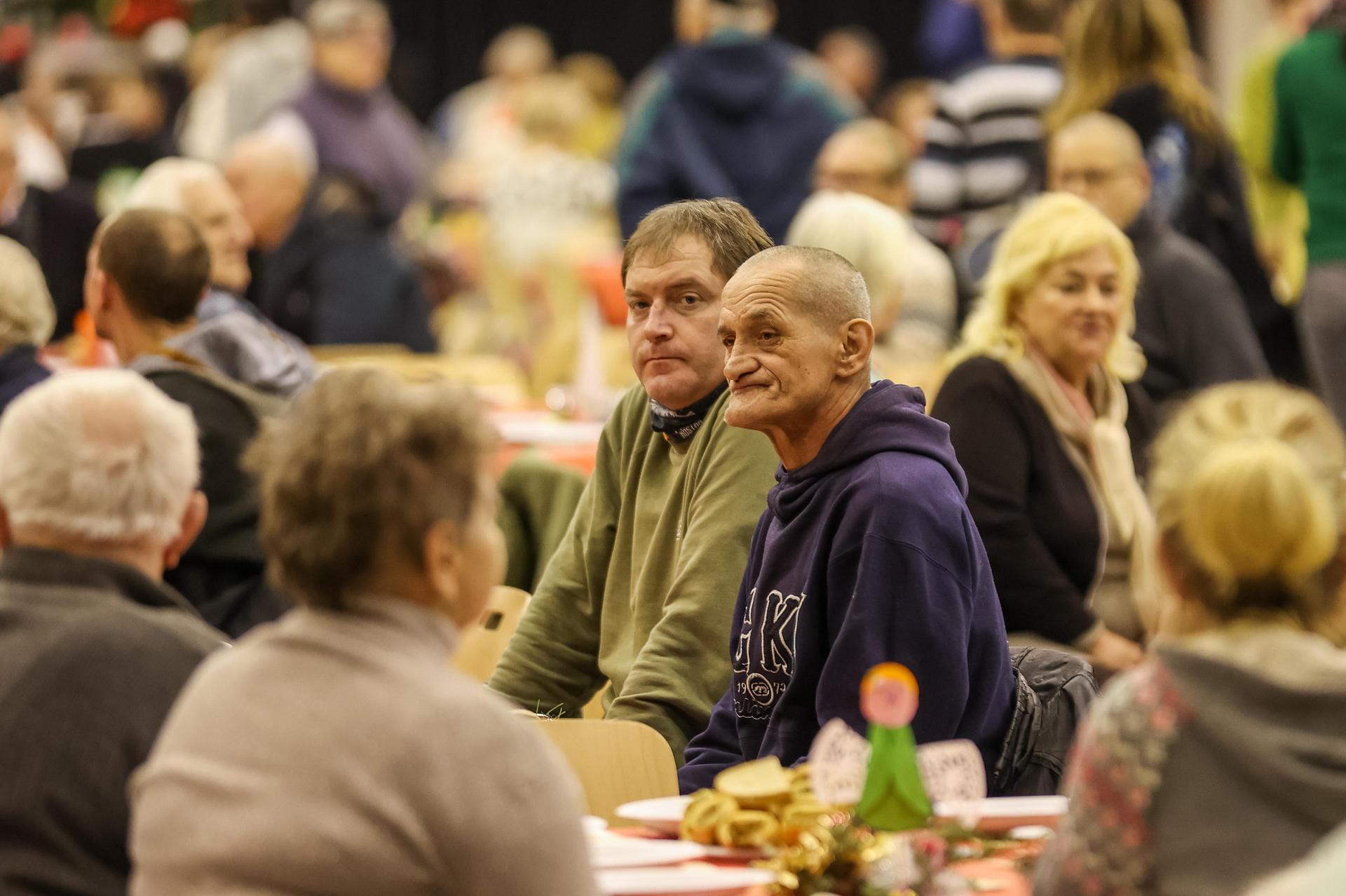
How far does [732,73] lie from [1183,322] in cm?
269

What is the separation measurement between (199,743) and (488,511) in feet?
1.21

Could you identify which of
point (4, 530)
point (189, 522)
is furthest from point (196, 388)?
point (189, 522)

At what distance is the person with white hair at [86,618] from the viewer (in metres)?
2.18

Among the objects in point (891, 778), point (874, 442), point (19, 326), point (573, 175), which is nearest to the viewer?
point (891, 778)

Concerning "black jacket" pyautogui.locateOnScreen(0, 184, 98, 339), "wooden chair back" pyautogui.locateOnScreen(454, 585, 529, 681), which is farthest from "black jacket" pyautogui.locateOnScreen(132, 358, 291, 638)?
"black jacket" pyautogui.locateOnScreen(0, 184, 98, 339)

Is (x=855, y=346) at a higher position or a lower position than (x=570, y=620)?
higher

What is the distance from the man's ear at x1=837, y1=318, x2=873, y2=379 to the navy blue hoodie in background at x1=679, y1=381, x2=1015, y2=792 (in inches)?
2.2

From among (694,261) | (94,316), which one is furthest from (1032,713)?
(94,316)

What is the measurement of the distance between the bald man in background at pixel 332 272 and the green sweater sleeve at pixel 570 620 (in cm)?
434

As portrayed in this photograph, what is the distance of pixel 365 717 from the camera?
6.04ft

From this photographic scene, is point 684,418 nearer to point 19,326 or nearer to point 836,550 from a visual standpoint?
point 836,550

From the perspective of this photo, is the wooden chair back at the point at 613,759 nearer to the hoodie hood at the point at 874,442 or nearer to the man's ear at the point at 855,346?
the hoodie hood at the point at 874,442

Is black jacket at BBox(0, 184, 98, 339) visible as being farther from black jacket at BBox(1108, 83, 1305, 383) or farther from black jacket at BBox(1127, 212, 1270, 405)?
black jacket at BBox(1127, 212, 1270, 405)

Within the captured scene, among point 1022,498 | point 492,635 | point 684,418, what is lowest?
point 492,635
